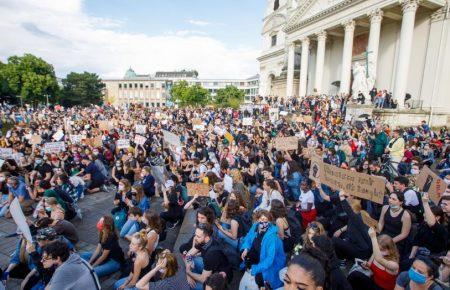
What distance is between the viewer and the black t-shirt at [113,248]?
4.55m

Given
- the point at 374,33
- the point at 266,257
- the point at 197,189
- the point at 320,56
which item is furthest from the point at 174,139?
the point at 320,56

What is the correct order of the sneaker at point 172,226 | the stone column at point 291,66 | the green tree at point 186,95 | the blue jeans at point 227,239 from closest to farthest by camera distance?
the blue jeans at point 227,239, the sneaker at point 172,226, the stone column at point 291,66, the green tree at point 186,95

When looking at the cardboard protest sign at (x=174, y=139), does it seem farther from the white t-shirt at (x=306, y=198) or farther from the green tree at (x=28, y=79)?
the green tree at (x=28, y=79)

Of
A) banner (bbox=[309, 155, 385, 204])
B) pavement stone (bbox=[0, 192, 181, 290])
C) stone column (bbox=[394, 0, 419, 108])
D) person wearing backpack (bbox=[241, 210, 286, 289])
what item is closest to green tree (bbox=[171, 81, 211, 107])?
stone column (bbox=[394, 0, 419, 108])

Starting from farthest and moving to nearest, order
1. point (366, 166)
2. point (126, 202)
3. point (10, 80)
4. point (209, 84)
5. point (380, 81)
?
point (209, 84) < point (10, 80) < point (380, 81) < point (366, 166) < point (126, 202)

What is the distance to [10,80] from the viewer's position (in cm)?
5484

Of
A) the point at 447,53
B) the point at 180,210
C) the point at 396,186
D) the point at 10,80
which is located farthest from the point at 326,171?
the point at 10,80

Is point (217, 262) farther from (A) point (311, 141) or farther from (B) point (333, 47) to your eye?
(B) point (333, 47)

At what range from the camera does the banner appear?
466cm

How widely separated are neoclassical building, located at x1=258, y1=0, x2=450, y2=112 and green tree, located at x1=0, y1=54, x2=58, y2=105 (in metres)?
50.8

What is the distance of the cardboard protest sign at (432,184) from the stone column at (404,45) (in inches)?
788

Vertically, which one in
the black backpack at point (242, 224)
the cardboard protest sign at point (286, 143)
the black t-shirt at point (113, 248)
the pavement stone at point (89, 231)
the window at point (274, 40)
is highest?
the window at point (274, 40)

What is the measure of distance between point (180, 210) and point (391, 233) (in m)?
4.52

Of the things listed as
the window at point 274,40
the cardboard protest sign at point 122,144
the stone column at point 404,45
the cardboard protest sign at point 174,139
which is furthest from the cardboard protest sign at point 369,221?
the window at point 274,40
